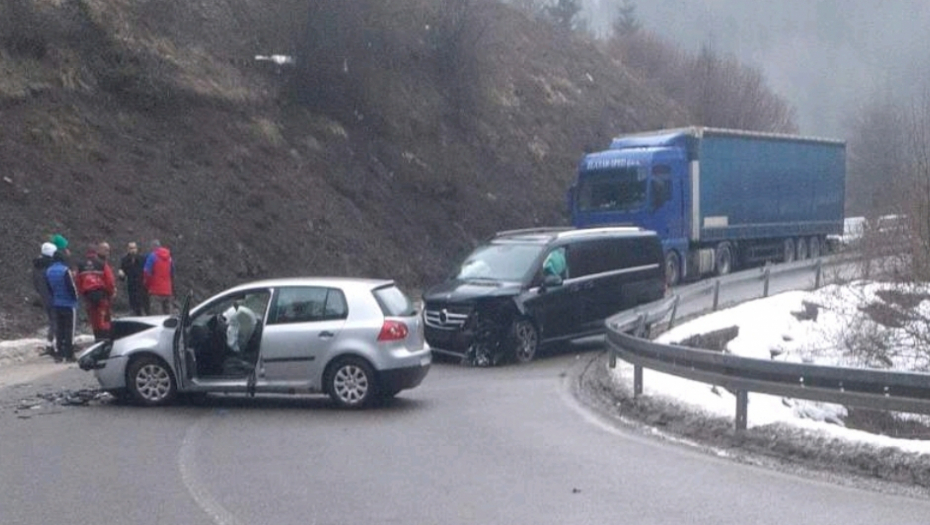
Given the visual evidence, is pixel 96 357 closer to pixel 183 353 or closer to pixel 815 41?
pixel 183 353

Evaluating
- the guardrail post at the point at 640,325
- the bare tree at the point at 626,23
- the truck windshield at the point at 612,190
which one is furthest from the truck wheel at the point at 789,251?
the bare tree at the point at 626,23

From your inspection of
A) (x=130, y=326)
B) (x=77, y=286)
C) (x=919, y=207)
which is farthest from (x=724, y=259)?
(x=130, y=326)

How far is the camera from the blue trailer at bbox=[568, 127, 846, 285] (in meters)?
35.1

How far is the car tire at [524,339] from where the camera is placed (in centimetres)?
2217

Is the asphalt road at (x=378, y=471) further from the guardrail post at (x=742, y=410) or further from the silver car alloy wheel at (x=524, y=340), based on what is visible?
the silver car alloy wheel at (x=524, y=340)

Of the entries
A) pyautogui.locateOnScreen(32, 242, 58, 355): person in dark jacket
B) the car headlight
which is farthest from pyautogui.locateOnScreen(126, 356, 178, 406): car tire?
pyautogui.locateOnScreen(32, 242, 58, 355): person in dark jacket

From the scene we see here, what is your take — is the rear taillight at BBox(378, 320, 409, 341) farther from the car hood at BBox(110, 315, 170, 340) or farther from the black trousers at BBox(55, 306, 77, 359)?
the black trousers at BBox(55, 306, 77, 359)

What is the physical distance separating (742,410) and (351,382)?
15.5ft

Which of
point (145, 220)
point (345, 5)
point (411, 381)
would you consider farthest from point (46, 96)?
point (411, 381)

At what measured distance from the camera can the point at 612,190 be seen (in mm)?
35312

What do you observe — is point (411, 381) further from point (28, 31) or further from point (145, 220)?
point (28, 31)

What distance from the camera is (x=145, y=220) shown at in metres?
28.6

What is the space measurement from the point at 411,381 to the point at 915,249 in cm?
1113

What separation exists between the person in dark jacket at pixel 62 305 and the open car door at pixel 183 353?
514 cm
